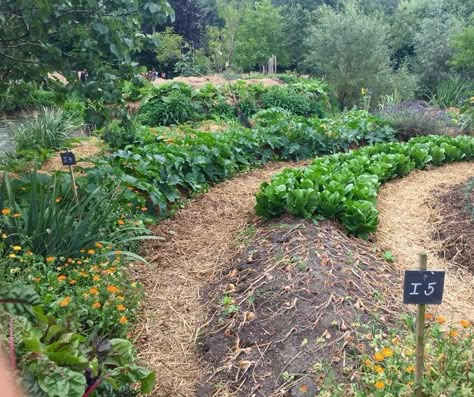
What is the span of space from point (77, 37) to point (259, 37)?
2335 cm

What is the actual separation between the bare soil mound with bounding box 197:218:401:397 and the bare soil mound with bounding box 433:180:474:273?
745mm

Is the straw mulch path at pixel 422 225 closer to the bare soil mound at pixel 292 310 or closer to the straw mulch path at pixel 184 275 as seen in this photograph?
the bare soil mound at pixel 292 310

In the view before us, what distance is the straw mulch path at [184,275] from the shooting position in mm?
2842

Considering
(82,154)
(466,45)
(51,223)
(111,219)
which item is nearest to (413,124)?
(82,154)

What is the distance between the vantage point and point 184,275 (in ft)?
12.6

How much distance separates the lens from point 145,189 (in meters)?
4.45

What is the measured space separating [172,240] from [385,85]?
1257cm

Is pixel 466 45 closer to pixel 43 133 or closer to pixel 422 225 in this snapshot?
pixel 422 225

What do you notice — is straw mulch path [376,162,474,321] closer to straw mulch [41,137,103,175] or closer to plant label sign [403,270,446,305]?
plant label sign [403,270,446,305]

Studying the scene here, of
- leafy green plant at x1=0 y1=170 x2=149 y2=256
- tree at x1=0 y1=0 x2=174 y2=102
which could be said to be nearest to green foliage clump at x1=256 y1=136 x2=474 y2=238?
leafy green plant at x1=0 y1=170 x2=149 y2=256

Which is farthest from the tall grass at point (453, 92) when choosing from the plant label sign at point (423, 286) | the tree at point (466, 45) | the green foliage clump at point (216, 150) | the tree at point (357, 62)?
the plant label sign at point (423, 286)

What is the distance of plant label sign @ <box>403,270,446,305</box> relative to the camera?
196 centimetres

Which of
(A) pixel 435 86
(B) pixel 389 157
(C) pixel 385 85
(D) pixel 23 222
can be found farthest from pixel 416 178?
(A) pixel 435 86

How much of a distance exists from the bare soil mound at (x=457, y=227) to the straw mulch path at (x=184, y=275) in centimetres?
177
